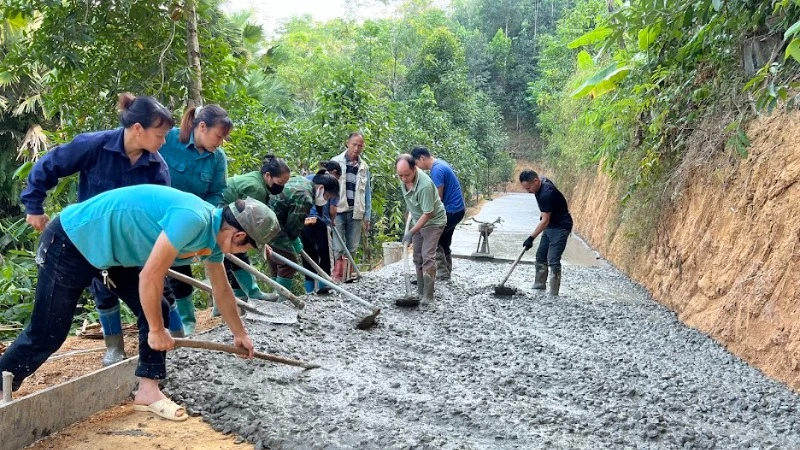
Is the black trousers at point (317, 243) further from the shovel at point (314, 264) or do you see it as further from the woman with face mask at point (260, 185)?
the woman with face mask at point (260, 185)

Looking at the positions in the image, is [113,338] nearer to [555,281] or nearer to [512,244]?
[555,281]

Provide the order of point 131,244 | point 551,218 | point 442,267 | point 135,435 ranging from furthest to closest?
point 442,267
point 551,218
point 135,435
point 131,244

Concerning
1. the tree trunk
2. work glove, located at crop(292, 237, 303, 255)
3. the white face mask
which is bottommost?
work glove, located at crop(292, 237, 303, 255)

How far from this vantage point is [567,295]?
6934 millimetres

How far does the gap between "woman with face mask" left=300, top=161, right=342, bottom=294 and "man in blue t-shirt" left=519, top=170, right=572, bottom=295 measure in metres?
2.00

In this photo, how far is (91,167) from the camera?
299 cm

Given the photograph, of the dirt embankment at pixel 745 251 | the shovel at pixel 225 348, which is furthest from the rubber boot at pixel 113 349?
the dirt embankment at pixel 745 251

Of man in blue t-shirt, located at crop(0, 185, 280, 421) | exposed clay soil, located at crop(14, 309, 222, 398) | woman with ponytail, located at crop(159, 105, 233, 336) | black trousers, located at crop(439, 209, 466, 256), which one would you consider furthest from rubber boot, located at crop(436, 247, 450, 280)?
man in blue t-shirt, located at crop(0, 185, 280, 421)

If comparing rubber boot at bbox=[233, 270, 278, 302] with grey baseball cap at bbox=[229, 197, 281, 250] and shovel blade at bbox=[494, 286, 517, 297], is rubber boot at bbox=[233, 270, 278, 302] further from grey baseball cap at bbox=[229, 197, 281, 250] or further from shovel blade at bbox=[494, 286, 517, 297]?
shovel blade at bbox=[494, 286, 517, 297]

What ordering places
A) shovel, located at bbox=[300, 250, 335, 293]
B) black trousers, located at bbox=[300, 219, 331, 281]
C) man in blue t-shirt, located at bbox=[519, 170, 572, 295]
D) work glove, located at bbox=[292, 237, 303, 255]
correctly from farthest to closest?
man in blue t-shirt, located at bbox=[519, 170, 572, 295], black trousers, located at bbox=[300, 219, 331, 281], shovel, located at bbox=[300, 250, 335, 293], work glove, located at bbox=[292, 237, 303, 255]

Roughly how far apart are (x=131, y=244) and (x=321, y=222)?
11.2 ft

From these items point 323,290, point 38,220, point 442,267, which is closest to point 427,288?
point 323,290

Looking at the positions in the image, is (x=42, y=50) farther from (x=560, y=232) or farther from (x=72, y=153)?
(x=560, y=232)

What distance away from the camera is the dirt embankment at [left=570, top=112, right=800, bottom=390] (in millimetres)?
4117
